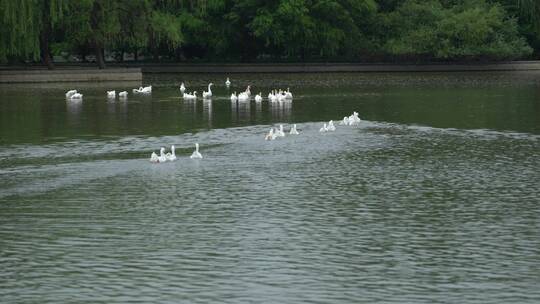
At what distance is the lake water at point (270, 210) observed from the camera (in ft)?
56.6

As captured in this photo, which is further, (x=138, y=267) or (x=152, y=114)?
(x=152, y=114)

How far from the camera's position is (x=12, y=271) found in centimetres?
1819

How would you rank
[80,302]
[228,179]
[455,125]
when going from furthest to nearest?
1. [455,125]
2. [228,179]
3. [80,302]

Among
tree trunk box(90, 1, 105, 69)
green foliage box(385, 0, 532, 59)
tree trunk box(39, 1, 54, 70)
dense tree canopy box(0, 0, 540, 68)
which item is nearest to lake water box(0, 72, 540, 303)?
tree trunk box(39, 1, 54, 70)

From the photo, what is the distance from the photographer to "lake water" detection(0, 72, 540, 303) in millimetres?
17250

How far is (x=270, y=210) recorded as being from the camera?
23.3m

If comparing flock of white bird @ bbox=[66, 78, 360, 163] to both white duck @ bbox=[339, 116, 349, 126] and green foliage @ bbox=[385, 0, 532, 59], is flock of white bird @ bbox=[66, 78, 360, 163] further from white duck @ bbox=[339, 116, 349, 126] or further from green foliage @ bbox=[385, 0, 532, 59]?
green foliage @ bbox=[385, 0, 532, 59]

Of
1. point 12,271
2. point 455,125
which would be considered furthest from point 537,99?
point 12,271

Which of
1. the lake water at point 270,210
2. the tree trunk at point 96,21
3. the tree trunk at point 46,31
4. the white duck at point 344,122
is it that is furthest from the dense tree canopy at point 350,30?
the lake water at point 270,210

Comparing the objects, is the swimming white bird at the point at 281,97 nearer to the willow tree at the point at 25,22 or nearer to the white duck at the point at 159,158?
the willow tree at the point at 25,22

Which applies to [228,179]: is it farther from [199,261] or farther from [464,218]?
[199,261]

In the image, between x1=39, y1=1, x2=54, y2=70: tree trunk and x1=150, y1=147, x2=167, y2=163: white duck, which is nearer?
x1=150, y1=147, x2=167, y2=163: white duck

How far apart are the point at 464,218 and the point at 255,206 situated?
4489 mm

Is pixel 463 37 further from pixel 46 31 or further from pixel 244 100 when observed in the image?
pixel 244 100
